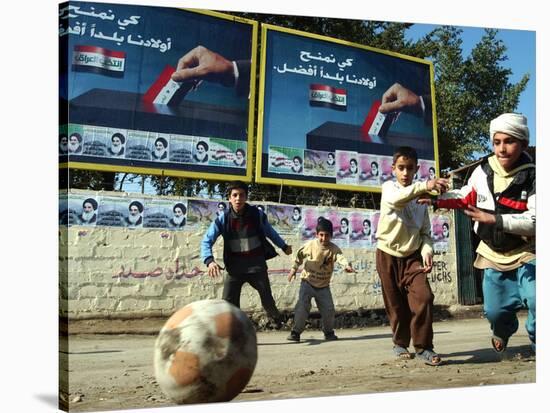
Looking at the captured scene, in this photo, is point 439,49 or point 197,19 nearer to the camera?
point 197,19

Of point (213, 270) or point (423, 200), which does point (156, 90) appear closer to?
point (213, 270)

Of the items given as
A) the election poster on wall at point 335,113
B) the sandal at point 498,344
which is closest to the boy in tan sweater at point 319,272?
the election poster on wall at point 335,113

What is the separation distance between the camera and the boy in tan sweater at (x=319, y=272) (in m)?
8.14

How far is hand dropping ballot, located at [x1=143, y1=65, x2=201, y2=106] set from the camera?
745 centimetres

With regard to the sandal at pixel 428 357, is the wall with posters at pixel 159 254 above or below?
above

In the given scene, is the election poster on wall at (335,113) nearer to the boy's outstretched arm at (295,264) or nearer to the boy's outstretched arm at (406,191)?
the boy's outstretched arm at (406,191)

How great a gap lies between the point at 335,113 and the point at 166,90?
1.82 meters

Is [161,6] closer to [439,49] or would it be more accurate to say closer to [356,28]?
[356,28]

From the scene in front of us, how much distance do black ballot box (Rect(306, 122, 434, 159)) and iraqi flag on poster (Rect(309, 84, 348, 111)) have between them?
0.62ft

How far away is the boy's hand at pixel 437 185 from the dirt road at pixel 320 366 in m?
1.48

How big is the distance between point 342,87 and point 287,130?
77cm

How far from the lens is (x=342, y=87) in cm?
850

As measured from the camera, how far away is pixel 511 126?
888 cm

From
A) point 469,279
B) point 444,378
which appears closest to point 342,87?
point 469,279
